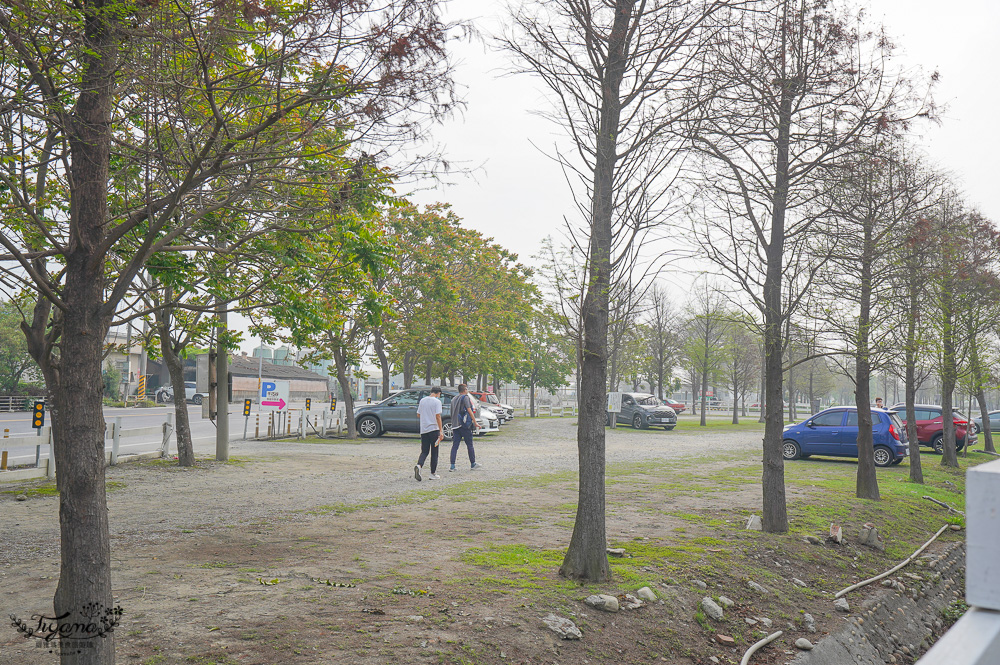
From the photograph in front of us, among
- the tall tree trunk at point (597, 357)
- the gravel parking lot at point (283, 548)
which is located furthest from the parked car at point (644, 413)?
the tall tree trunk at point (597, 357)

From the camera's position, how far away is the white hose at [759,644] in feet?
17.3

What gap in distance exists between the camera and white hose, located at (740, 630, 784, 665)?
17.3 feet

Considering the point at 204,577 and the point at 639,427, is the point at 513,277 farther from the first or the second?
the point at 204,577

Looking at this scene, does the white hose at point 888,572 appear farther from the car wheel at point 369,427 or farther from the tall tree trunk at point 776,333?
the car wheel at point 369,427

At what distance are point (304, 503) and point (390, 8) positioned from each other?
809cm

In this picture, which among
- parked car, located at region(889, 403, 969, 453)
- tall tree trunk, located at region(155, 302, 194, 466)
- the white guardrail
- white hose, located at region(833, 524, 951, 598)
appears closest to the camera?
the white guardrail

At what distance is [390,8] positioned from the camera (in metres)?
3.87

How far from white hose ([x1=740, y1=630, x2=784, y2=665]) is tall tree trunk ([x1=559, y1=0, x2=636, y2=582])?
1.25 meters

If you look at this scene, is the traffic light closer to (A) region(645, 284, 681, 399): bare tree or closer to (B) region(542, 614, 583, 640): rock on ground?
(B) region(542, 614, 583, 640): rock on ground

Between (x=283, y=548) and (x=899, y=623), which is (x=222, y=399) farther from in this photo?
(x=899, y=623)

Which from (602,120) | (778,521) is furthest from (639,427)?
(602,120)

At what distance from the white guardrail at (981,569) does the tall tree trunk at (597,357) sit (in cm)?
464

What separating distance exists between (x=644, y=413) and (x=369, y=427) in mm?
14746

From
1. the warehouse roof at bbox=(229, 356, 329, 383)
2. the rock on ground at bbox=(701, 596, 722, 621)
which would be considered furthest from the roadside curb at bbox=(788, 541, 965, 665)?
the warehouse roof at bbox=(229, 356, 329, 383)
